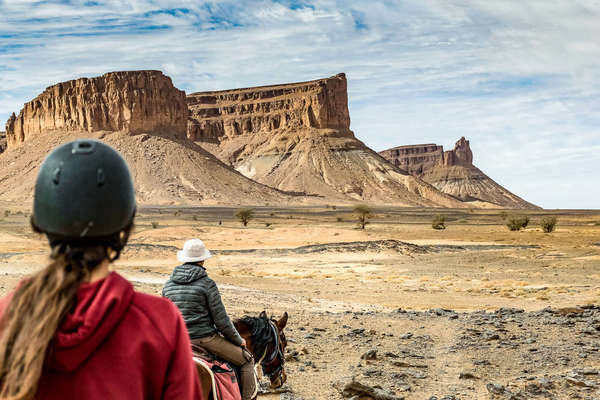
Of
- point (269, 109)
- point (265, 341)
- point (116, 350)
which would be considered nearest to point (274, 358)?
point (265, 341)

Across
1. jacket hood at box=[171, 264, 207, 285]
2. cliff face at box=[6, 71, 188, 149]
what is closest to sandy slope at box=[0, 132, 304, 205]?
cliff face at box=[6, 71, 188, 149]

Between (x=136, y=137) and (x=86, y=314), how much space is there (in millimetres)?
121643

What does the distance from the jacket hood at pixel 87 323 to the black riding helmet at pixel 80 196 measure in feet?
0.54

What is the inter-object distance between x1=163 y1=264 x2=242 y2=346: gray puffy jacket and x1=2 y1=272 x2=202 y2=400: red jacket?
9.10 ft

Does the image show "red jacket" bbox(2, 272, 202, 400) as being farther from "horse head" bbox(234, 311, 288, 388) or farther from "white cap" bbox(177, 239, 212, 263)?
"horse head" bbox(234, 311, 288, 388)

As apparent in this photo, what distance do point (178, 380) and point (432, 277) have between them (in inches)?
970

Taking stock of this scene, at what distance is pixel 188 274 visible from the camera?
473 centimetres

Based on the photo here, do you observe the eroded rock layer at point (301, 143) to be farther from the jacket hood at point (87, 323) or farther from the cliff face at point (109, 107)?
the jacket hood at point (87, 323)

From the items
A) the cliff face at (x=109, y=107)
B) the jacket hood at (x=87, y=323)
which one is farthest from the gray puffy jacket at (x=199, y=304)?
the cliff face at (x=109, y=107)

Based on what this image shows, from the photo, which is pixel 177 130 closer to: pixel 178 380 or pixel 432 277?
pixel 432 277

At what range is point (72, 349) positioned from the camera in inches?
67.2

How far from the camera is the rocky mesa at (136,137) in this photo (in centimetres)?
10738

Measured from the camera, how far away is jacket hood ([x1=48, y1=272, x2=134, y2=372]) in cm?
170

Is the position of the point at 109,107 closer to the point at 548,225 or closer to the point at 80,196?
the point at 548,225
